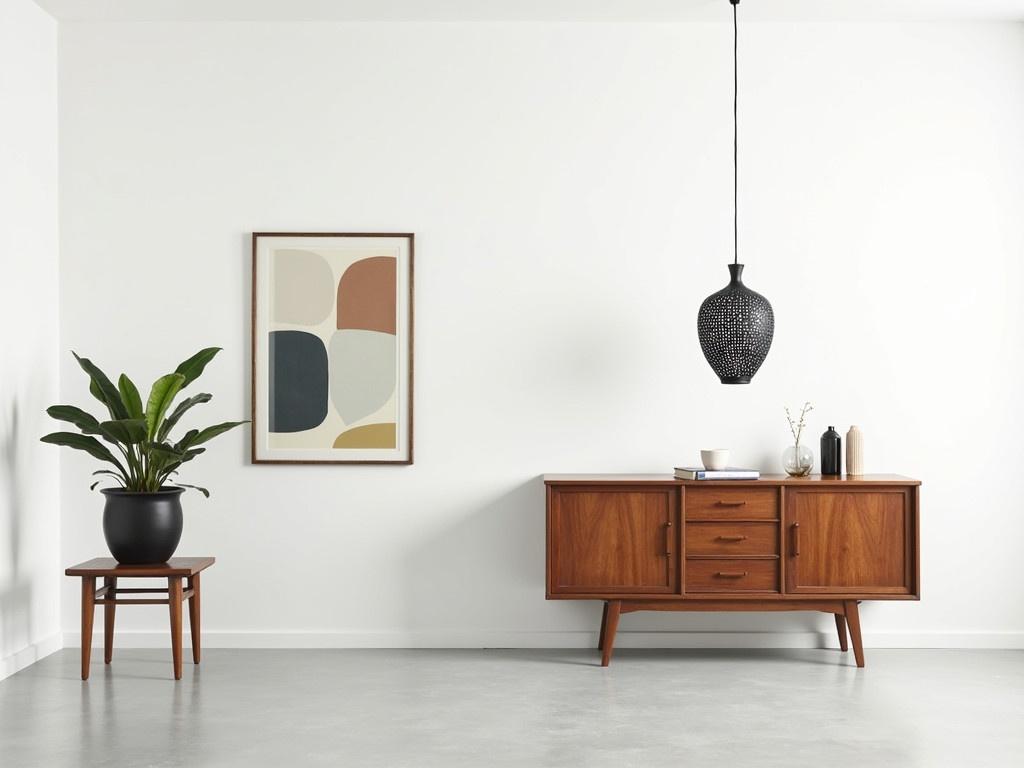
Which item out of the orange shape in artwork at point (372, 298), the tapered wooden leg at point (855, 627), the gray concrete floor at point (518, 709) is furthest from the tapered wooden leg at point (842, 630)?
the orange shape in artwork at point (372, 298)

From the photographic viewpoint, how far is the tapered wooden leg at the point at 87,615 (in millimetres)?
3982

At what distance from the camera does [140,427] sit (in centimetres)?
400

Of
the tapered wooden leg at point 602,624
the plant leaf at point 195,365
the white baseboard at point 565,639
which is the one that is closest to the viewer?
the plant leaf at point 195,365

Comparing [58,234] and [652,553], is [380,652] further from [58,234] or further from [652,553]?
[58,234]

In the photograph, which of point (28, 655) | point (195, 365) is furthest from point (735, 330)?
point (28, 655)

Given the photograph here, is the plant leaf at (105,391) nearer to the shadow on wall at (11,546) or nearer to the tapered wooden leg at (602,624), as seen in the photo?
the shadow on wall at (11,546)

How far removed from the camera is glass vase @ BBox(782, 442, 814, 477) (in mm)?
4445

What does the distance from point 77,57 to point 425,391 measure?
2.21 m

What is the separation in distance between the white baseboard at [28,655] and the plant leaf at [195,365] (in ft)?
4.32

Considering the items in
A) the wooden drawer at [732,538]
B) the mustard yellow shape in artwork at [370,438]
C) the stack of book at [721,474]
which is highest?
the mustard yellow shape in artwork at [370,438]

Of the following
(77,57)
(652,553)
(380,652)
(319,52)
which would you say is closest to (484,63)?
(319,52)

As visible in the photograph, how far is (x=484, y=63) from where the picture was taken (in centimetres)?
470

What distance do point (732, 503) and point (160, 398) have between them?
238 centimetres

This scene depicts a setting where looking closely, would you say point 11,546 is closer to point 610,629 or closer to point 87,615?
point 87,615
